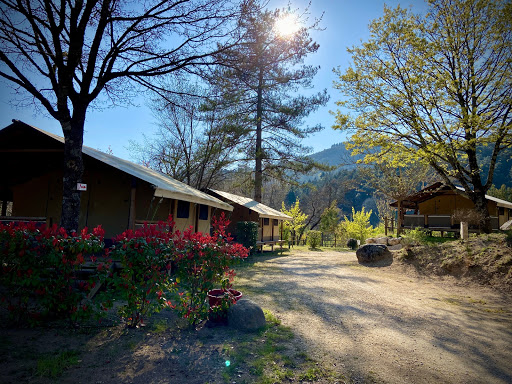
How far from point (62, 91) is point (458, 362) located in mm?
8167

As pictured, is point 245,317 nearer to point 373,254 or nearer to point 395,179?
point 373,254

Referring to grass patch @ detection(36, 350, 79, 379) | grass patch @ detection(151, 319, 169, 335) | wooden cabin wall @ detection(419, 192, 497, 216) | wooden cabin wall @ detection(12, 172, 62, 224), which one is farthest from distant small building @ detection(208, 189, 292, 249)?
grass patch @ detection(36, 350, 79, 379)

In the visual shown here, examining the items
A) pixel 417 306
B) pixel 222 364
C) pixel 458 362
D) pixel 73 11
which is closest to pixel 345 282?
pixel 417 306

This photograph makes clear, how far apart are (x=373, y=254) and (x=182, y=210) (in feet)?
26.2

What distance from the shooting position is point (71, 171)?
5969 millimetres

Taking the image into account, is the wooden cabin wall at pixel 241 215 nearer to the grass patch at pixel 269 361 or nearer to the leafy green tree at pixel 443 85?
the leafy green tree at pixel 443 85

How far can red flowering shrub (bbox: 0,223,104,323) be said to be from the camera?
147 inches

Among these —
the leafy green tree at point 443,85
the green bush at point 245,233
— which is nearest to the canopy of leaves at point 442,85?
the leafy green tree at point 443,85

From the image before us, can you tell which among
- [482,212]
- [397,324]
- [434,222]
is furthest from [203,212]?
[434,222]

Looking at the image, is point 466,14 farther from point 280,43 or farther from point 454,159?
point 280,43

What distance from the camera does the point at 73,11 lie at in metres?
6.06

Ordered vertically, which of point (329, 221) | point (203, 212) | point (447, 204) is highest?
point (447, 204)

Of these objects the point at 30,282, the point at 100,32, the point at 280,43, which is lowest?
the point at 30,282

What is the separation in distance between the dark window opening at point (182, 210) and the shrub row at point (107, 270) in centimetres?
681
